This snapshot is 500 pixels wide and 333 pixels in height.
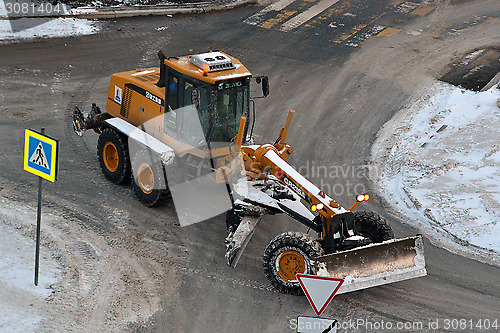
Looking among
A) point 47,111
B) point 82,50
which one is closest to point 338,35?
point 82,50

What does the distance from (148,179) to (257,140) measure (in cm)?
408

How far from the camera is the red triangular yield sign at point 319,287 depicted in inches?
320

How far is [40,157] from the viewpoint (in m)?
10.0

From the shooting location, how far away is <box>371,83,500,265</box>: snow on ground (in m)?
13.2

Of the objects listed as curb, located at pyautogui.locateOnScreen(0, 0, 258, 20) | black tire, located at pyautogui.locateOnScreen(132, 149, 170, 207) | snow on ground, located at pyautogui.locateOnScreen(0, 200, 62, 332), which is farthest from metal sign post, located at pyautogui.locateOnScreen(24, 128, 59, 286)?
curb, located at pyautogui.locateOnScreen(0, 0, 258, 20)

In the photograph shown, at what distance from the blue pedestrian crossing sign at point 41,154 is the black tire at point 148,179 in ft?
10.0

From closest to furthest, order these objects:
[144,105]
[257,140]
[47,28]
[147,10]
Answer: [144,105] → [257,140] → [47,28] → [147,10]

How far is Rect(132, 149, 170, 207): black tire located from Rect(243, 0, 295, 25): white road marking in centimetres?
1149

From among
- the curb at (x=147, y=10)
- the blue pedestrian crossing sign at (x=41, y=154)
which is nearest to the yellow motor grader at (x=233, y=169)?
the blue pedestrian crossing sign at (x=41, y=154)

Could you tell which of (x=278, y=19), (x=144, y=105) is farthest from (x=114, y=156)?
(x=278, y=19)

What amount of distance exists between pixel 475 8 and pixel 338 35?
6.42m

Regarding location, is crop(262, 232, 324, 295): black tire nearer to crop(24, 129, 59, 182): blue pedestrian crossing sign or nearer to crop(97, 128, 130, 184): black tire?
crop(24, 129, 59, 182): blue pedestrian crossing sign

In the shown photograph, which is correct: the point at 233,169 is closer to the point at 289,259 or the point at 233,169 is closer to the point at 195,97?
the point at 195,97

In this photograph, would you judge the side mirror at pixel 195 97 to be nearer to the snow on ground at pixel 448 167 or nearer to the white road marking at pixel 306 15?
the snow on ground at pixel 448 167
